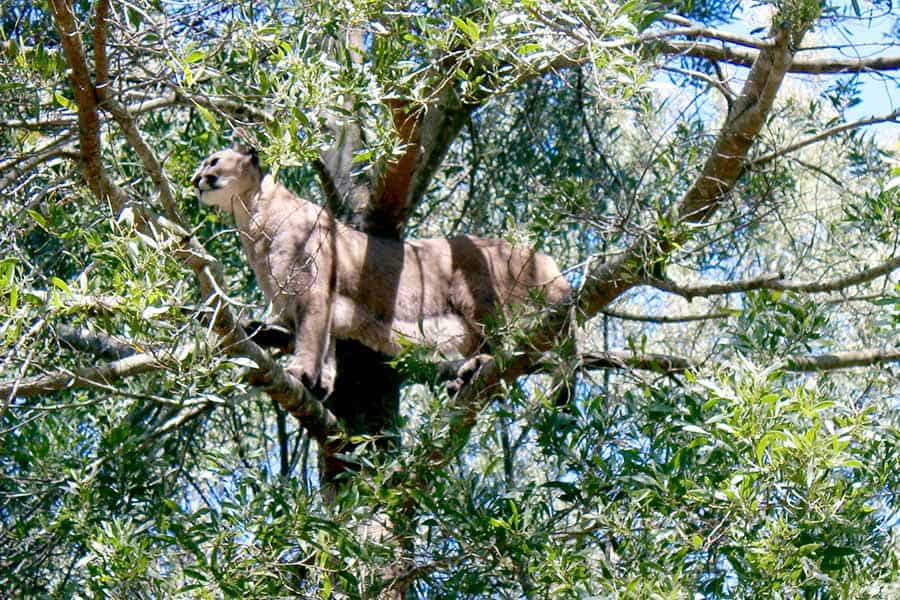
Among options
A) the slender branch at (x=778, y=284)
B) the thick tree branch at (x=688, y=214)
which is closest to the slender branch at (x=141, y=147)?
the thick tree branch at (x=688, y=214)

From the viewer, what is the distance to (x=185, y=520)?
16.8 feet

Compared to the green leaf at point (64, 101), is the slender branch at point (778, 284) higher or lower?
lower

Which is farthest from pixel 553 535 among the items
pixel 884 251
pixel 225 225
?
pixel 225 225

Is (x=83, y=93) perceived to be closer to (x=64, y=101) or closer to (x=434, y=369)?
(x=64, y=101)

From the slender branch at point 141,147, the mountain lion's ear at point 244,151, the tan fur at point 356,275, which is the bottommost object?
the slender branch at point 141,147

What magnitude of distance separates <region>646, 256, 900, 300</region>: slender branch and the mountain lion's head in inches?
116

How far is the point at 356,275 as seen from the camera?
7637 mm

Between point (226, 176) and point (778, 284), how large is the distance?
3.59m

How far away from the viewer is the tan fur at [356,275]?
717cm

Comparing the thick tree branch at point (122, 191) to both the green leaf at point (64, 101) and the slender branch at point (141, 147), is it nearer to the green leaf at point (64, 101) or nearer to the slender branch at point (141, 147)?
the slender branch at point (141, 147)

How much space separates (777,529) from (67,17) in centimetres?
303

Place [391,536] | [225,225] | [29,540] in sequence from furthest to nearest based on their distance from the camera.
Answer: [225,225], [29,540], [391,536]

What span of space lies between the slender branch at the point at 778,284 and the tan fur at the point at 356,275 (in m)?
1.89

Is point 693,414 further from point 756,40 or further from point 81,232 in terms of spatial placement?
point 81,232
